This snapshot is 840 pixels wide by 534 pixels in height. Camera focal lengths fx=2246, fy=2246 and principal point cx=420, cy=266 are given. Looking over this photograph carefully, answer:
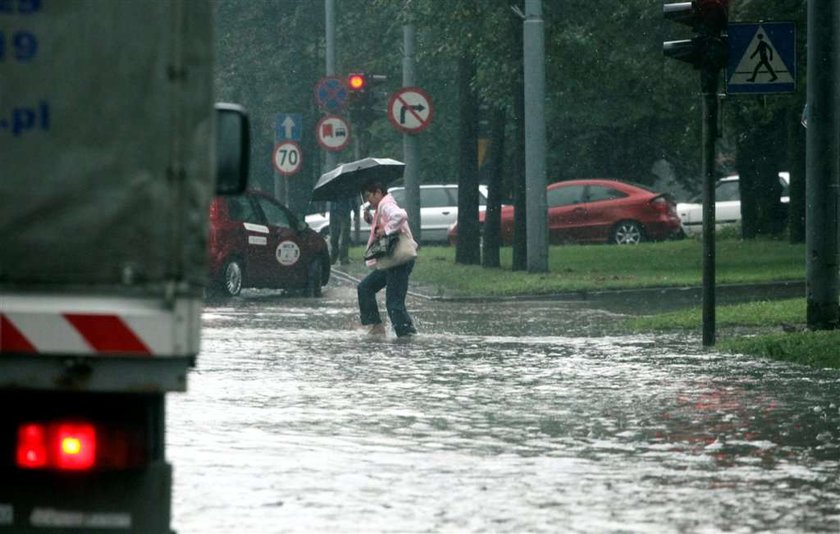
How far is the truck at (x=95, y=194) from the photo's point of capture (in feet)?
20.8

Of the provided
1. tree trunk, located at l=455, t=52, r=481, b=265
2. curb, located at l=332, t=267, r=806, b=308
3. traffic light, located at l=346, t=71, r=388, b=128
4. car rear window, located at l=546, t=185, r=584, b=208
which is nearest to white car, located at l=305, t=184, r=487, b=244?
car rear window, located at l=546, t=185, r=584, b=208

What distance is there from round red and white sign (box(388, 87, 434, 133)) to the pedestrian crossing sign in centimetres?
1571

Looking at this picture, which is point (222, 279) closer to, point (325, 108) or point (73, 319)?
point (325, 108)

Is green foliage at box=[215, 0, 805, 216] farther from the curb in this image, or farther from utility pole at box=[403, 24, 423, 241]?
the curb

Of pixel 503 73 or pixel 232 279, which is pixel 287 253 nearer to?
pixel 232 279

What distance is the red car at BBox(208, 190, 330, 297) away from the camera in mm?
29688

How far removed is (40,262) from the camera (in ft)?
20.8

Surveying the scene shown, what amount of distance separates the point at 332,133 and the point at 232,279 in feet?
37.3

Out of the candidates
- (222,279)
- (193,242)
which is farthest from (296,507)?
(222,279)

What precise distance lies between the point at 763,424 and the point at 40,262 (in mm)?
7529

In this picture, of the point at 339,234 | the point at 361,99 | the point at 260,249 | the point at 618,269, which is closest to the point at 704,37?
the point at 260,249

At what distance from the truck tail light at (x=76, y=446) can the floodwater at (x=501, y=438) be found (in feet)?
8.81

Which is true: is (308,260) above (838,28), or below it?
below

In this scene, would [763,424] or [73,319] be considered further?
[763,424]
